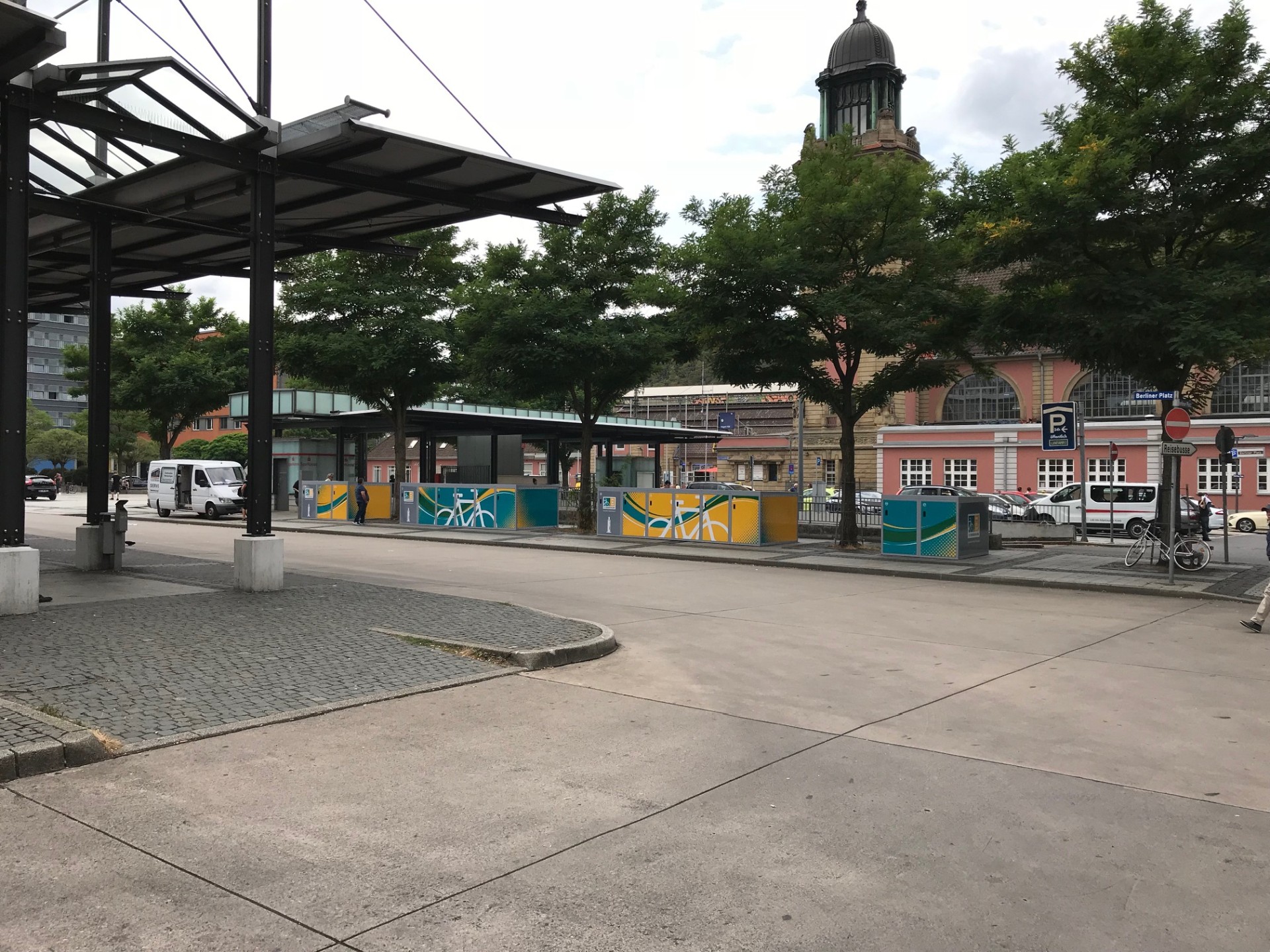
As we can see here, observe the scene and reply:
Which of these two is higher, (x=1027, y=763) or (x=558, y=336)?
(x=558, y=336)

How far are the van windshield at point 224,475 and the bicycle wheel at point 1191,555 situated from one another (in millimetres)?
32678

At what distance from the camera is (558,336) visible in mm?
27062

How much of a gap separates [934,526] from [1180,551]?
4683mm

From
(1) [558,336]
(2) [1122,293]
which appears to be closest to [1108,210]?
(2) [1122,293]

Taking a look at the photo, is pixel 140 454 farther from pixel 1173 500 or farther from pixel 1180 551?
pixel 1173 500

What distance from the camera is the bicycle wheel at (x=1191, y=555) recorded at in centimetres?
1856

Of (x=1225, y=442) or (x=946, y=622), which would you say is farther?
(x=1225, y=442)

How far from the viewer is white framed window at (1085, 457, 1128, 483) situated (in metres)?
51.9

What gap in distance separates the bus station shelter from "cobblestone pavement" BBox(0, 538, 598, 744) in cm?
135

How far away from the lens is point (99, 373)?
1484cm

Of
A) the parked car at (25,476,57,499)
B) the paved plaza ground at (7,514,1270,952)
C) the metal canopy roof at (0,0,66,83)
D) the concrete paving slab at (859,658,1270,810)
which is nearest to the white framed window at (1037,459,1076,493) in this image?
the paved plaza ground at (7,514,1270,952)

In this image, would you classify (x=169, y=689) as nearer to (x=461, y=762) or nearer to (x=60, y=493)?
(x=461, y=762)

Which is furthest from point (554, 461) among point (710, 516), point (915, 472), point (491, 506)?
point (915, 472)

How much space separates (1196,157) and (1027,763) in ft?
51.6
